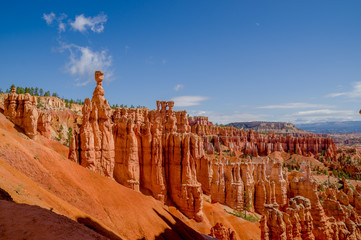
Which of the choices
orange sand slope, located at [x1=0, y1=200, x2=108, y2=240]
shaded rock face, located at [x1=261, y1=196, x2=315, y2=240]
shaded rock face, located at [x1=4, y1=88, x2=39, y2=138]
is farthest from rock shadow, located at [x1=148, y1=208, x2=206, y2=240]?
shaded rock face, located at [x1=4, y1=88, x2=39, y2=138]

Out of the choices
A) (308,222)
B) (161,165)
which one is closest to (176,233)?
(161,165)

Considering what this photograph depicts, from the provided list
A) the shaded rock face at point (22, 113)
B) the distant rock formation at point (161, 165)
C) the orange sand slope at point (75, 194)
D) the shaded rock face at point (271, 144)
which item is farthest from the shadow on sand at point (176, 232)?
the shaded rock face at point (271, 144)

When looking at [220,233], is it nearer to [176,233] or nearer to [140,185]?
[176,233]

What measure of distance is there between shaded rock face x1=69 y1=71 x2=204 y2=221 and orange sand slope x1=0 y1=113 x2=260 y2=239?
3097 millimetres

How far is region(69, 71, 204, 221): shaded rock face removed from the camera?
80.7 ft

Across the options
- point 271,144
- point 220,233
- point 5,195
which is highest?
point 5,195

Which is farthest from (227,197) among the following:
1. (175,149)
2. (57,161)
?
(57,161)

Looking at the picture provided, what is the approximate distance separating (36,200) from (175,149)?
66.1ft

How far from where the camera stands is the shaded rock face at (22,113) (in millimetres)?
25005

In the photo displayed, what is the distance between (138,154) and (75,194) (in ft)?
40.0

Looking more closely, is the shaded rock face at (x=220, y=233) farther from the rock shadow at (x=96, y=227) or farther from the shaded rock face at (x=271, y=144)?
the shaded rock face at (x=271, y=144)

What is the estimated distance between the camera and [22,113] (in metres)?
25.7

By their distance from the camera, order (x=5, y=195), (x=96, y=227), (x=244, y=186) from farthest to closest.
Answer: (x=244, y=186), (x=96, y=227), (x=5, y=195)

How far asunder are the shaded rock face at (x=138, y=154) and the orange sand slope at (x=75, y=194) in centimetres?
310
